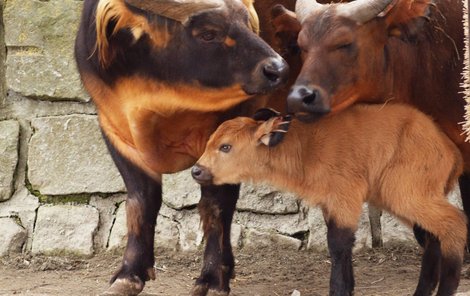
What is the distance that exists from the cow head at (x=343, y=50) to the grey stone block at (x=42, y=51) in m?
2.06

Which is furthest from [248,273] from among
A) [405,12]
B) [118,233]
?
[405,12]

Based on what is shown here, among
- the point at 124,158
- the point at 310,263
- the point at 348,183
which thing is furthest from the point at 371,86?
the point at 310,263

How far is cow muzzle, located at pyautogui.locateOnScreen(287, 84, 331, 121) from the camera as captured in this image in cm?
520

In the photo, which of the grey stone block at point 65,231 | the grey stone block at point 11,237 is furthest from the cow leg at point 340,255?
the grey stone block at point 11,237

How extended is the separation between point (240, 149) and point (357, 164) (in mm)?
540

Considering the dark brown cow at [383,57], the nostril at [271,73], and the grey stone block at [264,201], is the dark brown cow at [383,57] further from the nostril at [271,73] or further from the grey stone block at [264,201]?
the grey stone block at [264,201]

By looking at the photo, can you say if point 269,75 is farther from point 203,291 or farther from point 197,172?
point 203,291

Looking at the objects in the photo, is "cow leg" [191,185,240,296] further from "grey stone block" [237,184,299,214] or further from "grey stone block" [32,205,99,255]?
"grey stone block" [32,205,99,255]

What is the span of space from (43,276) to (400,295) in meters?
2.10

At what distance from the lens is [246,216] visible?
7270mm

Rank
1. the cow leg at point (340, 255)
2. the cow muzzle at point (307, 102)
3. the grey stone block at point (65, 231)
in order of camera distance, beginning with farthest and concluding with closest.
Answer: the grey stone block at point (65, 231)
the cow leg at point (340, 255)
the cow muzzle at point (307, 102)

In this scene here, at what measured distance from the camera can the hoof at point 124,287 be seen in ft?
18.9

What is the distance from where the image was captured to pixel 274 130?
17.6ft

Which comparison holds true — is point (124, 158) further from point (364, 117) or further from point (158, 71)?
point (364, 117)
